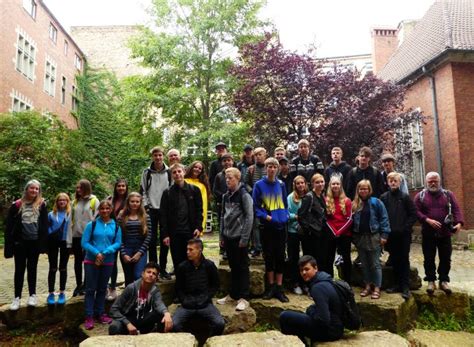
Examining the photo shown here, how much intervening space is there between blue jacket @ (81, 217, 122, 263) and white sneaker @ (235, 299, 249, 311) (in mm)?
1957

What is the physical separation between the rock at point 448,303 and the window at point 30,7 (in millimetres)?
23607

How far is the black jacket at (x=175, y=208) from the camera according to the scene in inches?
218

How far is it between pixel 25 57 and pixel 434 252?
893 inches

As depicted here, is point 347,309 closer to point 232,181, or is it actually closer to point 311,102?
point 232,181

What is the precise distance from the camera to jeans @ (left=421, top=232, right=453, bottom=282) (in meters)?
5.74

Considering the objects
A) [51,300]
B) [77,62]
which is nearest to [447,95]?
[51,300]

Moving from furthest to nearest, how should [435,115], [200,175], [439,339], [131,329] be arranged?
[435,115] → [200,175] → [439,339] → [131,329]

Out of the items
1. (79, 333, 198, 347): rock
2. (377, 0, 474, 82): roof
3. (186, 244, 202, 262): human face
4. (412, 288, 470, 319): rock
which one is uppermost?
(377, 0, 474, 82): roof

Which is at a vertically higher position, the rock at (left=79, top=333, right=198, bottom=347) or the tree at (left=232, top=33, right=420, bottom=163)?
the tree at (left=232, top=33, right=420, bottom=163)

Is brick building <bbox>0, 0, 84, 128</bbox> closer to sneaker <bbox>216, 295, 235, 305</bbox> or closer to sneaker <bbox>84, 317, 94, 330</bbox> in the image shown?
sneaker <bbox>84, 317, 94, 330</bbox>

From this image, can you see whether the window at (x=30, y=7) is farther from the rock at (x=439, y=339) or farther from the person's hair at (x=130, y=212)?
the rock at (x=439, y=339)

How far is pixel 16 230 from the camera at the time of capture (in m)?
5.50

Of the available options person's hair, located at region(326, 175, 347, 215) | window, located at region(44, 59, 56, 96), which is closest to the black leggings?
person's hair, located at region(326, 175, 347, 215)

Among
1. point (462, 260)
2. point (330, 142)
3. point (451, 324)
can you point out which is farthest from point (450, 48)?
point (451, 324)
